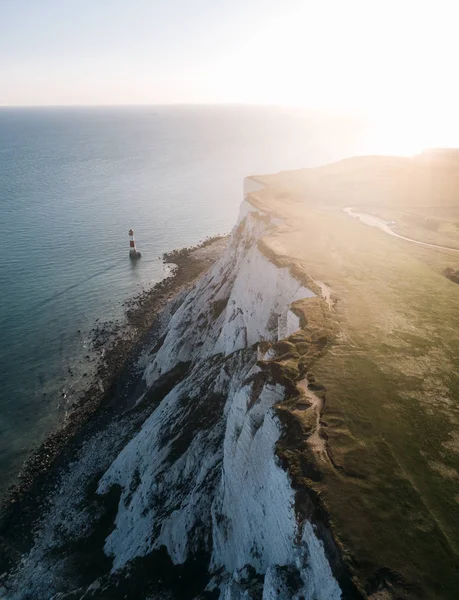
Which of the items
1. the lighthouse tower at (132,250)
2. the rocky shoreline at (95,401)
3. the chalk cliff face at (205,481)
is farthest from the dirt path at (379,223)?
the lighthouse tower at (132,250)

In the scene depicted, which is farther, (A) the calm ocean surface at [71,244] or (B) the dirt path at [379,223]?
(A) the calm ocean surface at [71,244]

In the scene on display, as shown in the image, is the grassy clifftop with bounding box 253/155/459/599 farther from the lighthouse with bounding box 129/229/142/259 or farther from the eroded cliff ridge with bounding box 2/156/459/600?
the lighthouse with bounding box 129/229/142/259

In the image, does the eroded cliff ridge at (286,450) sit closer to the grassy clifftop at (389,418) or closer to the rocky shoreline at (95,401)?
the grassy clifftop at (389,418)

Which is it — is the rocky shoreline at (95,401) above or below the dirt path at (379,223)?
below

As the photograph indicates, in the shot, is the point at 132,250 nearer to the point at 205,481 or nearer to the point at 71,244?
the point at 71,244

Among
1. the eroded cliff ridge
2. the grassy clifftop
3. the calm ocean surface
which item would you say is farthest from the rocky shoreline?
the grassy clifftop

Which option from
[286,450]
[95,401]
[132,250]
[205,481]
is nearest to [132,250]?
[132,250]

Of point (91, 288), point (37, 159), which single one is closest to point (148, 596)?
point (91, 288)
